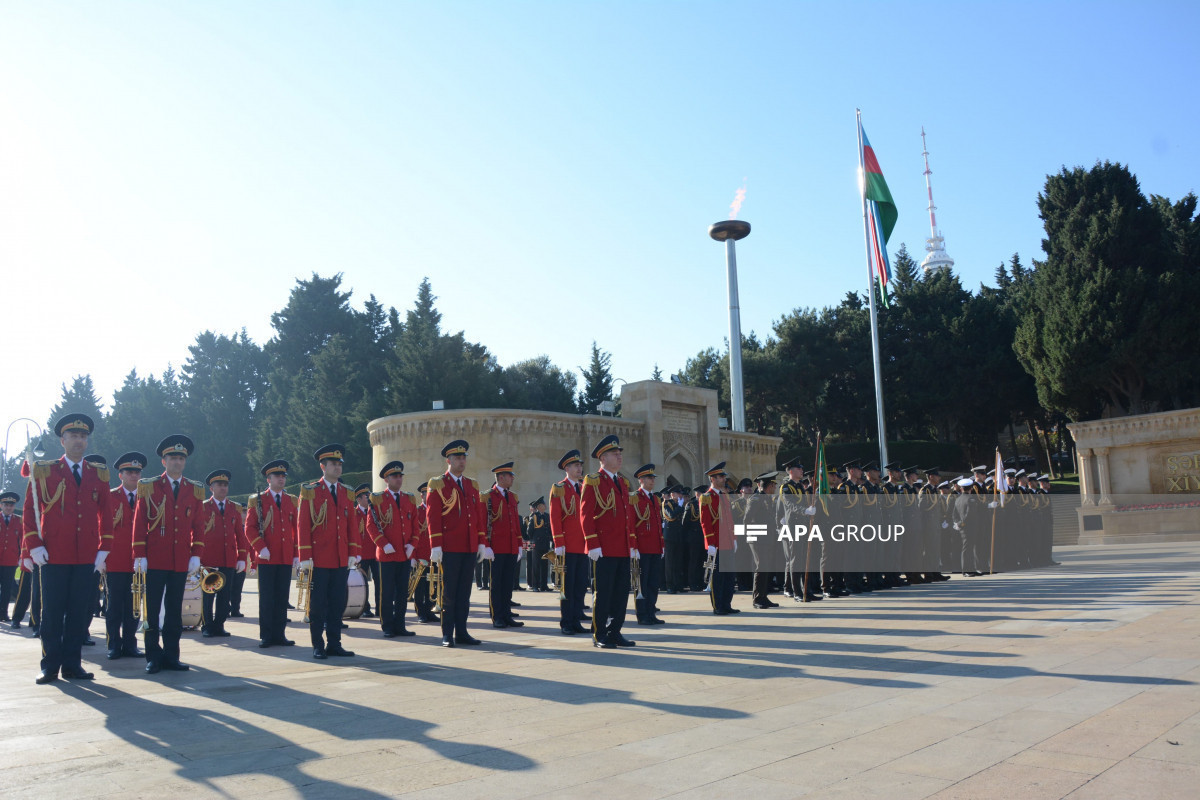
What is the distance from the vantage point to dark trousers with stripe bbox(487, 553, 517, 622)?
11.2 m

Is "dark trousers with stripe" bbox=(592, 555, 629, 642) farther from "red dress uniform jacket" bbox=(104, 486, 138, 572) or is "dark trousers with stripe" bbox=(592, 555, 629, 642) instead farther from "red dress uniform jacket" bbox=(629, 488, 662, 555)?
Answer: "red dress uniform jacket" bbox=(104, 486, 138, 572)

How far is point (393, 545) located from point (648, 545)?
3.57 m

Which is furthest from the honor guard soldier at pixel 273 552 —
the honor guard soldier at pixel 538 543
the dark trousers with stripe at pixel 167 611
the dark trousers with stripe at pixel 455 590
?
the honor guard soldier at pixel 538 543

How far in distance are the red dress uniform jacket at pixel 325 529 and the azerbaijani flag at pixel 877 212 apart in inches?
953

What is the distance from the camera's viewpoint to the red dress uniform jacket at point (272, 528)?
1020 centimetres

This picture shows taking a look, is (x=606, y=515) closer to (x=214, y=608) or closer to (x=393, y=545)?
(x=393, y=545)

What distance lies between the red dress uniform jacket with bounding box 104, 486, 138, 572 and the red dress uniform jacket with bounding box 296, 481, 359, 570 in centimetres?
157

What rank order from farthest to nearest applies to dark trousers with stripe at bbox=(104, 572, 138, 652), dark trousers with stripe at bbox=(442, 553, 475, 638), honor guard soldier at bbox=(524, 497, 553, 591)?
1. honor guard soldier at bbox=(524, 497, 553, 591)
2. dark trousers with stripe at bbox=(442, 553, 475, 638)
3. dark trousers with stripe at bbox=(104, 572, 138, 652)

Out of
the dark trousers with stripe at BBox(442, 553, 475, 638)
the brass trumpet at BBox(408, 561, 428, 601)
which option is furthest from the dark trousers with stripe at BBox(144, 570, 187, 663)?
the brass trumpet at BBox(408, 561, 428, 601)

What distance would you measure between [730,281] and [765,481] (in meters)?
28.5

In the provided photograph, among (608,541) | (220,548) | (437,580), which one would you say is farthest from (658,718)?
(220,548)

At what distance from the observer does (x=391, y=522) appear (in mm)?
11969

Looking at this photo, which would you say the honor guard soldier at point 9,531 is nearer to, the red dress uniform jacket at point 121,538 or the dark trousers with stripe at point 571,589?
the red dress uniform jacket at point 121,538

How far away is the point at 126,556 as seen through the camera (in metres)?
8.10
